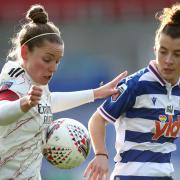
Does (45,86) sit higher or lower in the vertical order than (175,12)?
lower

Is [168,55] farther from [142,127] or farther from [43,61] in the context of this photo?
[43,61]

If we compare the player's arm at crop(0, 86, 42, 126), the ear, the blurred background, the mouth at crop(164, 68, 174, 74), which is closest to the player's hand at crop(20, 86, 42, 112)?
the player's arm at crop(0, 86, 42, 126)

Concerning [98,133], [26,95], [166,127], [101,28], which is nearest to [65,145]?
[98,133]

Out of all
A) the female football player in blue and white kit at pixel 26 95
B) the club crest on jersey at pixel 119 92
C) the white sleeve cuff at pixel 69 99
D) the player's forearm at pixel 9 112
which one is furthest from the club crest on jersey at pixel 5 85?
the club crest on jersey at pixel 119 92

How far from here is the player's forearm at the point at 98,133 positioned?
4.98 metres

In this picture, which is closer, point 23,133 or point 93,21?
point 23,133

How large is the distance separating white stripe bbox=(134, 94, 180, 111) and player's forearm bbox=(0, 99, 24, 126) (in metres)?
0.79

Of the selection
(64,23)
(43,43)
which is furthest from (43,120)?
(64,23)

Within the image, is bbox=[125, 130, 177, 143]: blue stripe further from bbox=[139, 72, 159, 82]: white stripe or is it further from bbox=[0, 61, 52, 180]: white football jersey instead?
bbox=[0, 61, 52, 180]: white football jersey

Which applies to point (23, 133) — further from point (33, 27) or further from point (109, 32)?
point (109, 32)

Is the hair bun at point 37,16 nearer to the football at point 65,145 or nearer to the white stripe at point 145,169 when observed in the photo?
the football at point 65,145

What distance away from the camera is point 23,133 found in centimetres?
490

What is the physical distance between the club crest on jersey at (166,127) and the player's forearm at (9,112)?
2.91 feet

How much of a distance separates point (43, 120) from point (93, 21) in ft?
25.6
